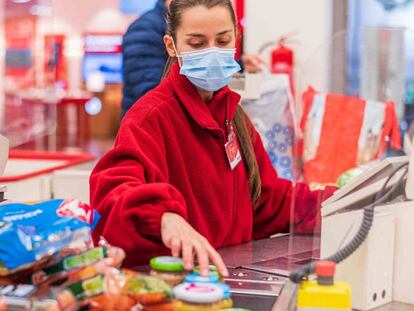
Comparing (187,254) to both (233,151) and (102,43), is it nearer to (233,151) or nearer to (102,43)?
(233,151)

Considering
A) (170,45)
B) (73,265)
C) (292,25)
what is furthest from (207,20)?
(292,25)

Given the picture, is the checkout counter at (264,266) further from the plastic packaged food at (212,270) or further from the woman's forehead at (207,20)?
the woman's forehead at (207,20)

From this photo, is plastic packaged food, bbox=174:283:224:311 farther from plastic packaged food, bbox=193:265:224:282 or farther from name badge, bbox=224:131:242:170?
name badge, bbox=224:131:242:170

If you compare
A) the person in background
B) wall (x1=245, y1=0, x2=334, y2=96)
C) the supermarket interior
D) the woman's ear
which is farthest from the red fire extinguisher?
the woman's ear

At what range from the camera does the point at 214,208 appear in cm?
236

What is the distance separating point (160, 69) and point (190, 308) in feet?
8.13

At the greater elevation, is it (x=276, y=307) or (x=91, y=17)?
(x=91, y=17)

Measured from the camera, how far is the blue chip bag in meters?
1.52

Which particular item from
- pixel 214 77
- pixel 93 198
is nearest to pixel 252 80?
pixel 214 77

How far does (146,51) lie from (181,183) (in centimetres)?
165

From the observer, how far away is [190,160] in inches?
91.0

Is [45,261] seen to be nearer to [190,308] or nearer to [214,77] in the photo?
[190,308]

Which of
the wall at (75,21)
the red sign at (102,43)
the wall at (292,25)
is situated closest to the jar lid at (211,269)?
the wall at (292,25)

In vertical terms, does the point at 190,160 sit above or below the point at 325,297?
above
